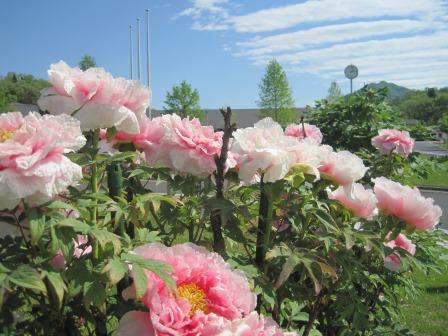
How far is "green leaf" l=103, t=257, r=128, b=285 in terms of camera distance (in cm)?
99

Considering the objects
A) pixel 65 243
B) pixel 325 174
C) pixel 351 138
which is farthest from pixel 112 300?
pixel 351 138

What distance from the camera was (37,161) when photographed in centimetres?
96

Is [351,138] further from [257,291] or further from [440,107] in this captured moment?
[440,107]

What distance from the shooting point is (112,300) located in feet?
5.00

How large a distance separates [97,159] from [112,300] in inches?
17.2

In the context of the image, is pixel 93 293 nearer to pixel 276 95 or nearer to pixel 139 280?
pixel 139 280

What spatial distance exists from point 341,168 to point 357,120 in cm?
325

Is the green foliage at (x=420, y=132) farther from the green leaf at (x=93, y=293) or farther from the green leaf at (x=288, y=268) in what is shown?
the green leaf at (x=93, y=293)

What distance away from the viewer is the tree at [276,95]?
40625 millimetres

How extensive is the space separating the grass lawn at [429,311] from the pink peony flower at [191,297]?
3256 millimetres

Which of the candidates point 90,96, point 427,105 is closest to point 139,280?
point 90,96

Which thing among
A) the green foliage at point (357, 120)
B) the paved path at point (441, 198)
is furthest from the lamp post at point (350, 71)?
the green foliage at point (357, 120)

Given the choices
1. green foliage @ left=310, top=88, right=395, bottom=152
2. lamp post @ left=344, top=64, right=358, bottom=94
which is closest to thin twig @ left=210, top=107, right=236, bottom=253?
green foliage @ left=310, top=88, right=395, bottom=152

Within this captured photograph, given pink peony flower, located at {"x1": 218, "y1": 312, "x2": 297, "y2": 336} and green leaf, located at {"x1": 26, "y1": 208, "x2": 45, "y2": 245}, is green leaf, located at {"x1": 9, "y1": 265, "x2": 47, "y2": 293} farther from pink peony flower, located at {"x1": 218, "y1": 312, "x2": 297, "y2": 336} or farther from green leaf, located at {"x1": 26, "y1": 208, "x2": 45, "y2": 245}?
pink peony flower, located at {"x1": 218, "y1": 312, "x2": 297, "y2": 336}
